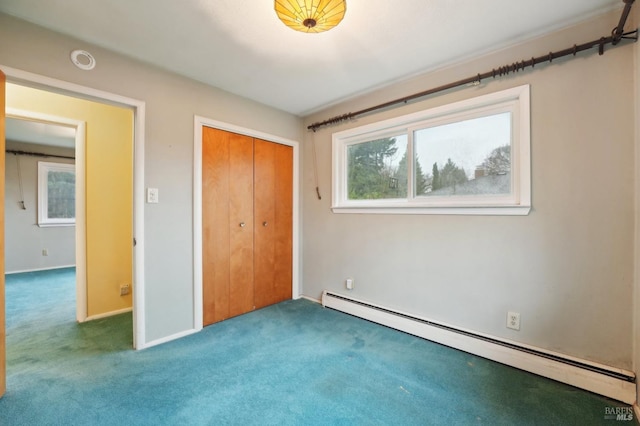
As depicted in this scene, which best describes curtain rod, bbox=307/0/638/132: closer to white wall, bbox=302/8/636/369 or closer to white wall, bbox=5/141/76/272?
white wall, bbox=302/8/636/369

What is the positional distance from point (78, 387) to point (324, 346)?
1623mm

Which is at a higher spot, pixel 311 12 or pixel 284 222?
pixel 311 12

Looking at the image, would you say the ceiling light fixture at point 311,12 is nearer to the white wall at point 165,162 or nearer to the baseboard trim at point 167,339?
the white wall at point 165,162

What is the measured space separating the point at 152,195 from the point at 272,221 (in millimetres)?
1269

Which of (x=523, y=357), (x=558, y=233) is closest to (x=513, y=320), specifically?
(x=523, y=357)

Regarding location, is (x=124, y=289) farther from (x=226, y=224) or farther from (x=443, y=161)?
(x=443, y=161)

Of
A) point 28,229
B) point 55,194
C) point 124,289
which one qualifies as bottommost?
point 124,289

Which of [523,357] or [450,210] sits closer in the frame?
[523,357]

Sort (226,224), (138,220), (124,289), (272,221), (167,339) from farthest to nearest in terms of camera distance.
Result: (272,221)
(124,289)
(226,224)
(167,339)
(138,220)

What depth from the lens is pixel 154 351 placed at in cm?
205

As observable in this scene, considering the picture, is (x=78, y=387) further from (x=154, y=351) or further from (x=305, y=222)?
(x=305, y=222)

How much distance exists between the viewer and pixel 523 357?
1797 mm

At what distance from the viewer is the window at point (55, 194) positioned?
4.84 m

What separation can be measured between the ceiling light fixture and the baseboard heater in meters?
2.32
